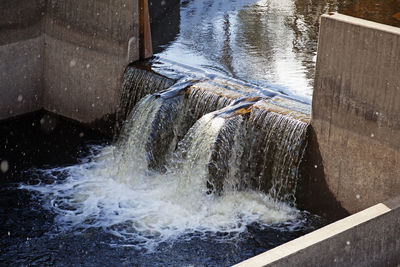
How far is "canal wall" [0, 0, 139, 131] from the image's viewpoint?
10.8 meters

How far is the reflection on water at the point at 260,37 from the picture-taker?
407 inches

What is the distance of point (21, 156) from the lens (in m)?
10.5

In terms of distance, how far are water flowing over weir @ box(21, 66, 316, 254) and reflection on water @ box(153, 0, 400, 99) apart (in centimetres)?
93

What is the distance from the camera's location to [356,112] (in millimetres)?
8148

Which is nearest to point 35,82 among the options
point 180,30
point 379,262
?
point 180,30

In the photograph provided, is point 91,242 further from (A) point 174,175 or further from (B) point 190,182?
(A) point 174,175

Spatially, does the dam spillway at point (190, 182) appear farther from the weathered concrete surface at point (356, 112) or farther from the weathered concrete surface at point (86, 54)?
the weathered concrete surface at point (86, 54)

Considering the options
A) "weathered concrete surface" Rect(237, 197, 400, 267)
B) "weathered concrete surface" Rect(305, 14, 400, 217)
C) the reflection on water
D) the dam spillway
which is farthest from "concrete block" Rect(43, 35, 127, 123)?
"weathered concrete surface" Rect(237, 197, 400, 267)

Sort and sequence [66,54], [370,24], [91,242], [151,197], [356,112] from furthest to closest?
[66,54], [151,197], [91,242], [356,112], [370,24]

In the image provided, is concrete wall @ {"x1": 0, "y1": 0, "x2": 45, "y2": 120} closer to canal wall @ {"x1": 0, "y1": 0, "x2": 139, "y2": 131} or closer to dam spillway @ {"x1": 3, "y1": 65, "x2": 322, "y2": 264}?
canal wall @ {"x1": 0, "y1": 0, "x2": 139, "y2": 131}

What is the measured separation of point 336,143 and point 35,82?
17.7 feet

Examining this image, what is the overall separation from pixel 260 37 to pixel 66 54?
118 inches

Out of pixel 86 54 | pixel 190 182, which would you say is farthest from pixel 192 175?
pixel 86 54

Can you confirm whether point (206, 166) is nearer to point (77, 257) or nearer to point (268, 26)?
point (77, 257)
